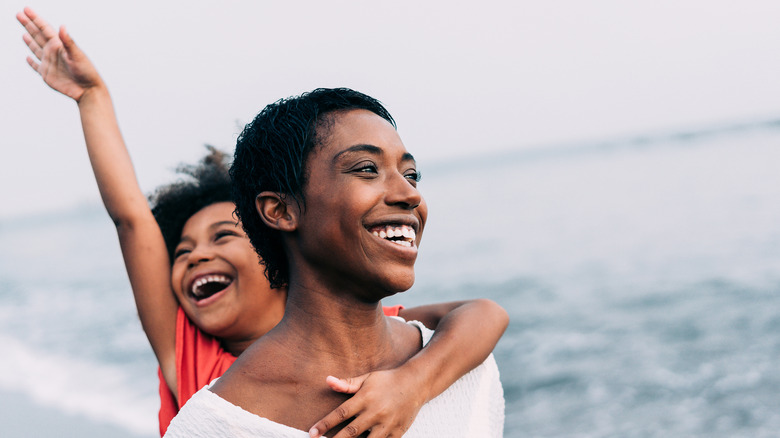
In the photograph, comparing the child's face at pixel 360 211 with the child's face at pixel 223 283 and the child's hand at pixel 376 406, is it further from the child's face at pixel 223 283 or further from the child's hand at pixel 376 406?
the child's face at pixel 223 283

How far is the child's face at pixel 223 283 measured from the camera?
2951 millimetres

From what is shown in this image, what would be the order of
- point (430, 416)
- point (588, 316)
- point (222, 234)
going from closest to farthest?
point (430, 416) < point (222, 234) < point (588, 316)

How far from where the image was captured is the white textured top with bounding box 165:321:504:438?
1.72 metres

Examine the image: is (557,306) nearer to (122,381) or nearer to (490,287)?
(490,287)

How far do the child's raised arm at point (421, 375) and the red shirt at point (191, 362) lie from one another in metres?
0.47

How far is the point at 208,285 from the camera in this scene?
321cm

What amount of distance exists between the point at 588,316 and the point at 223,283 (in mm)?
8728

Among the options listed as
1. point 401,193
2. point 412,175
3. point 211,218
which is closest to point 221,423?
point 401,193

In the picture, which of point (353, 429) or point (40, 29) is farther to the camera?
point (40, 29)

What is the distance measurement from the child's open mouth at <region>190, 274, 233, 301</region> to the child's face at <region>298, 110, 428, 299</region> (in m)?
1.25

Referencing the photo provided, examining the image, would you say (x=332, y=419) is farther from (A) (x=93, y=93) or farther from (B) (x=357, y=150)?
(A) (x=93, y=93)

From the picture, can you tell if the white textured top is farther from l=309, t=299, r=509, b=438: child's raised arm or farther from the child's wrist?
the child's wrist

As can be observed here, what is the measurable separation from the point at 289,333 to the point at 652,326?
904 centimetres

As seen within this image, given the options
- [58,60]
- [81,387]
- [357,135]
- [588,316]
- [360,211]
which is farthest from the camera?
[588,316]
